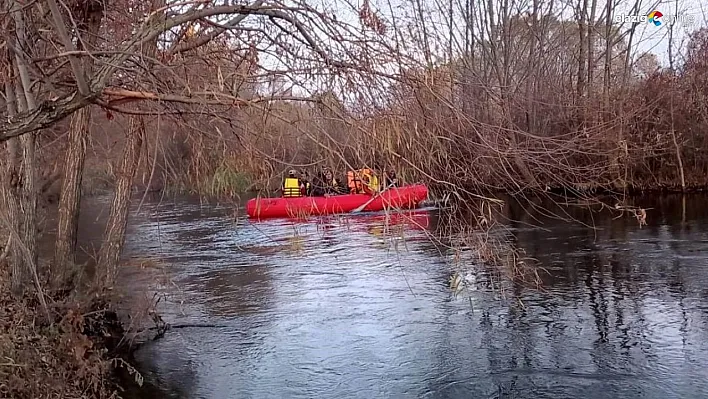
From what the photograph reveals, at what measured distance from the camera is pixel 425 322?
332 inches

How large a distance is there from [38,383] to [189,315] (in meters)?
4.14

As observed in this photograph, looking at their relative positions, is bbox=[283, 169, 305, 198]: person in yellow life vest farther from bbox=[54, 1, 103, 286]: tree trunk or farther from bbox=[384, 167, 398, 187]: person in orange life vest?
bbox=[54, 1, 103, 286]: tree trunk

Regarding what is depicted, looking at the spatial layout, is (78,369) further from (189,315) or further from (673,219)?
(673,219)

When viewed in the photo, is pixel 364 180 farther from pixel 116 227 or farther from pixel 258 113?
pixel 116 227

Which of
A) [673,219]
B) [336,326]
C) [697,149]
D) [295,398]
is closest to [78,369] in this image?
[295,398]

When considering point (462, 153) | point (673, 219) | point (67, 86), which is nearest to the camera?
point (462, 153)

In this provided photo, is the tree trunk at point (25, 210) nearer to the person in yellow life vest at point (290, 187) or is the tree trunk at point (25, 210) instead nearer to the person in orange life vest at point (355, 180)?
the person in yellow life vest at point (290, 187)

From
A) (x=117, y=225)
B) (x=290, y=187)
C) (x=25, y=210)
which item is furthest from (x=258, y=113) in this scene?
(x=117, y=225)

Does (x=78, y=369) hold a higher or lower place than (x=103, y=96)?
lower

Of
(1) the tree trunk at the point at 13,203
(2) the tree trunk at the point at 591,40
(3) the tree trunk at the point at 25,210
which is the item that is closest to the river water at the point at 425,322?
(3) the tree trunk at the point at 25,210

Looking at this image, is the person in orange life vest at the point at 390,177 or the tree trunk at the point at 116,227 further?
the tree trunk at the point at 116,227

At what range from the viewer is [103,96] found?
14.1 ft

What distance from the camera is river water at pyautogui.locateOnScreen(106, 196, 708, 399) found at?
259 inches

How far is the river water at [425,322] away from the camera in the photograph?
21.6ft
